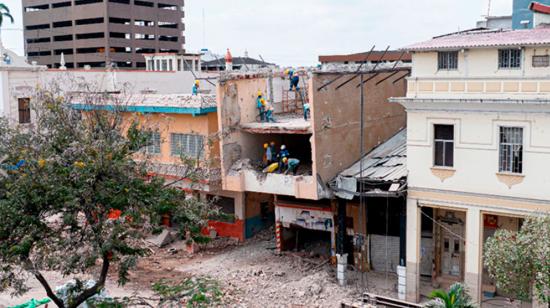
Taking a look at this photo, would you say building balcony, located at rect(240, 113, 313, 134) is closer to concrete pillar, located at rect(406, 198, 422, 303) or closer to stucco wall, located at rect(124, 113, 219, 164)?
stucco wall, located at rect(124, 113, 219, 164)

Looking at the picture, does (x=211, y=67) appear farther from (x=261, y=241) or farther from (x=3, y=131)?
(x=3, y=131)

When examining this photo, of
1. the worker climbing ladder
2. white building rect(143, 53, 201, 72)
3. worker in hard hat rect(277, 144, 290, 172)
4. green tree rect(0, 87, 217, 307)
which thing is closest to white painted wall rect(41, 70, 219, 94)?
white building rect(143, 53, 201, 72)

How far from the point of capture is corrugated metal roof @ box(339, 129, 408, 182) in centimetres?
2542

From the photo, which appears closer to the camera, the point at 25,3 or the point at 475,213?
the point at 475,213

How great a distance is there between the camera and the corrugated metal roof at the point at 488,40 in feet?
69.8

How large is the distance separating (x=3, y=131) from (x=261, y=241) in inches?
662

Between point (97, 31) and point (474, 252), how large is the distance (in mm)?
66804

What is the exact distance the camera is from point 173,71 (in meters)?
49.2

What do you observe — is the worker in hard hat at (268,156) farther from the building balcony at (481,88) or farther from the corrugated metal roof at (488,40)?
the corrugated metal roof at (488,40)

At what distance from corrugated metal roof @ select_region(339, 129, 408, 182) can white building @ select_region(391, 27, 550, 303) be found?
1.25 metres

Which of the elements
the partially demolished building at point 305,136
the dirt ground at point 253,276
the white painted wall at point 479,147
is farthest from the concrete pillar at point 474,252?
the partially demolished building at point 305,136

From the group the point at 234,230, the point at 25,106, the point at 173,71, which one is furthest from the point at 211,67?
the point at 234,230

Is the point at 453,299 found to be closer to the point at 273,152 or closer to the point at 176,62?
the point at 273,152

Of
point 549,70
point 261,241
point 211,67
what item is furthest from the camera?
point 211,67
